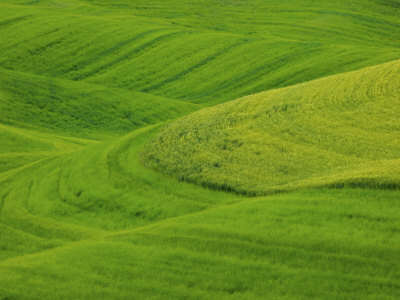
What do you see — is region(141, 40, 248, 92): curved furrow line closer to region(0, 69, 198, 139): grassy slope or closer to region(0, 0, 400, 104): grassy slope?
region(0, 0, 400, 104): grassy slope

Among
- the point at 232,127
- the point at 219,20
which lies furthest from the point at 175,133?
the point at 219,20

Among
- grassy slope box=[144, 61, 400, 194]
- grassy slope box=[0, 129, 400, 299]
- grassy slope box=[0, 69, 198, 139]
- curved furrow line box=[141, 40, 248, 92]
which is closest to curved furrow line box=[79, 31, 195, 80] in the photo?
grassy slope box=[0, 69, 198, 139]

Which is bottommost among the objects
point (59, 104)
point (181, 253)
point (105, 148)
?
point (59, 104)

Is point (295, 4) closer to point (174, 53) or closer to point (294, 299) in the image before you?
point (174, 53)

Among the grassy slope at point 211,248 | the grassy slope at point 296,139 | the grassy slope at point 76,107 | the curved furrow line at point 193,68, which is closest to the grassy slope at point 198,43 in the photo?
the curved furrow line at point 193,68

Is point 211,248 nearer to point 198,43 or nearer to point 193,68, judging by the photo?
point 193,68

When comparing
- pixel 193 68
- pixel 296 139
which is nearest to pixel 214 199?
pixel 296 139

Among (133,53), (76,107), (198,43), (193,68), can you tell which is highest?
(198,43)

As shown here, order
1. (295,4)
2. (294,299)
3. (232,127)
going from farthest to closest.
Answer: (295,4) → (232,127) → (294,299)

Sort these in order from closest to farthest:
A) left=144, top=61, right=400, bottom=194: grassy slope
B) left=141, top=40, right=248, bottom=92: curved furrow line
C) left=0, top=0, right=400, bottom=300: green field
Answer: left=0, top=0, right=400, bottom=300: green field
left=144, top=61, right=400, bottom=194: grassy slope
left=141, top=40, right=248, bottom=92: curved furrow line
